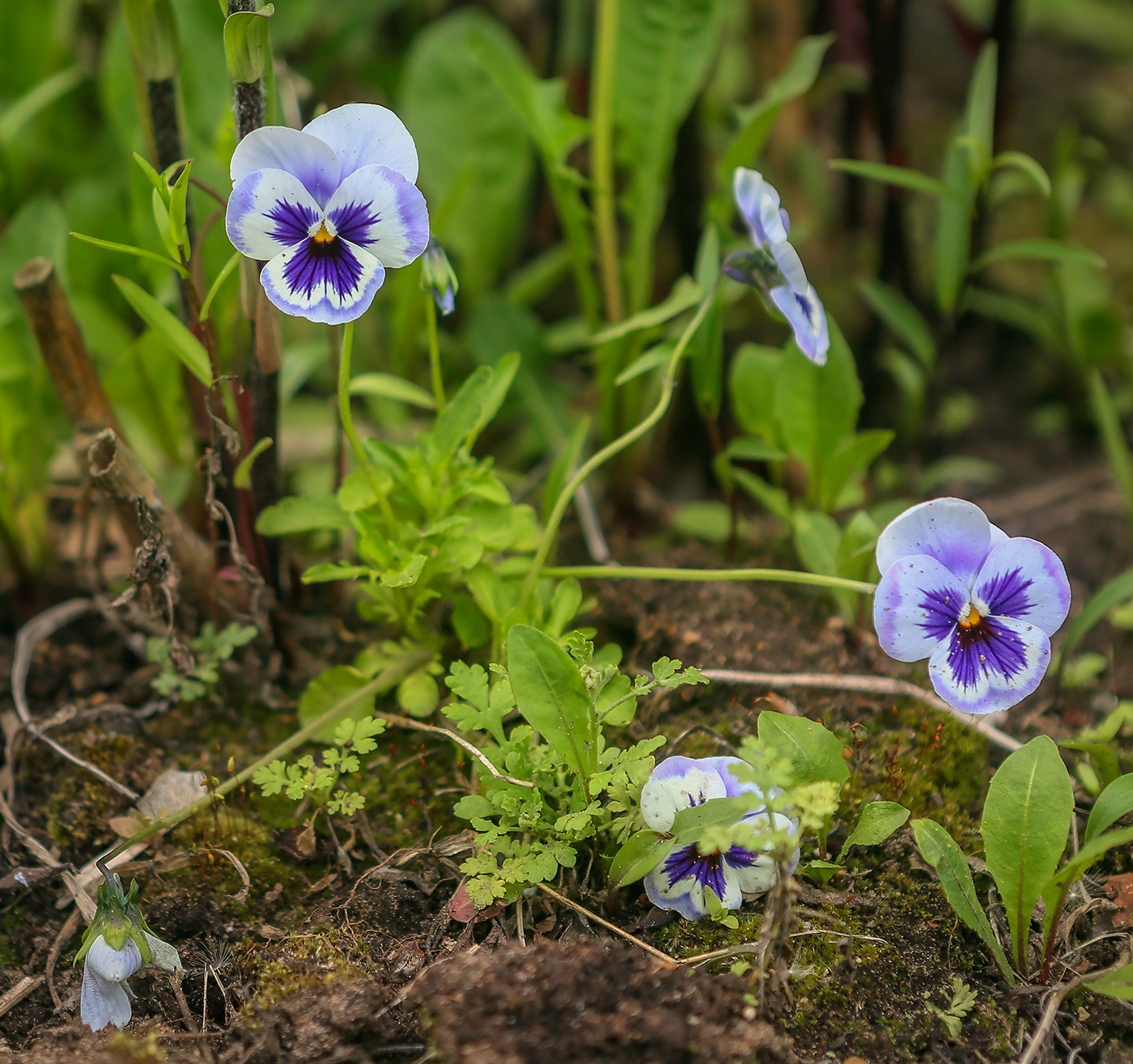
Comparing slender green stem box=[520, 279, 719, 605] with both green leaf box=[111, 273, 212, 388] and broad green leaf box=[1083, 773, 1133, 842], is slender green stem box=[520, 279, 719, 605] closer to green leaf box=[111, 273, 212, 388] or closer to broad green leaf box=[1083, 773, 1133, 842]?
green leaf box=[111, 273, 212, 388]

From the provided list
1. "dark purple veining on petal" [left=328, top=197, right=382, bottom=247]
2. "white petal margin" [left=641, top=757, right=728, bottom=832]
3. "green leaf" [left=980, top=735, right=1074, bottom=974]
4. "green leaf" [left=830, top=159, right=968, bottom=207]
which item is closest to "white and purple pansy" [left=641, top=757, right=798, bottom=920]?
"white petal margin" [left=641, top=757, right=728, bottom=832]

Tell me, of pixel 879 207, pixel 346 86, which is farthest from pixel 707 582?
pixel 346 86

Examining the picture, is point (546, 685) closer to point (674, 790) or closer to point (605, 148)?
point (674, 790)

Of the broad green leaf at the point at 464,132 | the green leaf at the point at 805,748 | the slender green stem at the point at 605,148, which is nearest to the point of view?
the green leaf at the point at 805,748

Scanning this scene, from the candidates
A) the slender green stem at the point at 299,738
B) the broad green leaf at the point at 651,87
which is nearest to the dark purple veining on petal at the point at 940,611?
the slender green stem at the point at 299,738

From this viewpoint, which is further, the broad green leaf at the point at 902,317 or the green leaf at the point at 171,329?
the broad green leaf at the point at 902,317

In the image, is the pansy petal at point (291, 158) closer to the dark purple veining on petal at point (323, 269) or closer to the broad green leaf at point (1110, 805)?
the dark purple veining on petal at point (323, 269)

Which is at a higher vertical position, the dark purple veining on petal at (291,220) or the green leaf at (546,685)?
the dark purple veining on petal at (291,220)
